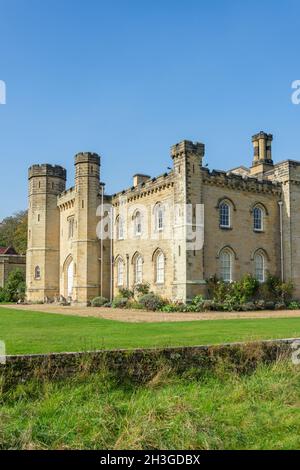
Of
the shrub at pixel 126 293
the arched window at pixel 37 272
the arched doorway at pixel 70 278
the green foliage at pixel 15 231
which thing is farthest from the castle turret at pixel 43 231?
the green foliage at pixel 15 231

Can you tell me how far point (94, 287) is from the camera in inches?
1245

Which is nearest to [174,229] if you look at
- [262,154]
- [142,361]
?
[262,154]

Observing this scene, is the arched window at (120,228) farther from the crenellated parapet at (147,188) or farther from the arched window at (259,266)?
the arched window at (259,266)

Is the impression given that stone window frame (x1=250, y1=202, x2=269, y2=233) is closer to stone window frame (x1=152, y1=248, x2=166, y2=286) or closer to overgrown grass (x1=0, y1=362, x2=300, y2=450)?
stone window frame (x1=152, y1=248, x2=166, y2=286)

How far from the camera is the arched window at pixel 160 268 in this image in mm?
27255

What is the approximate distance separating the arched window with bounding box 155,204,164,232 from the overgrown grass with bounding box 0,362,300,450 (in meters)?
18.6

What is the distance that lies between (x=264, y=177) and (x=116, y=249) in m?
10.4

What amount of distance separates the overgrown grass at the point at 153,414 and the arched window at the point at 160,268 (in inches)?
705

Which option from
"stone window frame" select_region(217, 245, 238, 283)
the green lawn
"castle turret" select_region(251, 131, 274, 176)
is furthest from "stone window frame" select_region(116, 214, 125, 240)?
the green lawn

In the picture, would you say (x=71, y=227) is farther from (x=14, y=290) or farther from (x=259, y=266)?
(x=259, y=266)

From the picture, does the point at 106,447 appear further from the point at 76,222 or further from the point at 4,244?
the point at 4,244

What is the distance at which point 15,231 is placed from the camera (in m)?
65.4

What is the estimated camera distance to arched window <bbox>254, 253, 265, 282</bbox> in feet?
91.0
